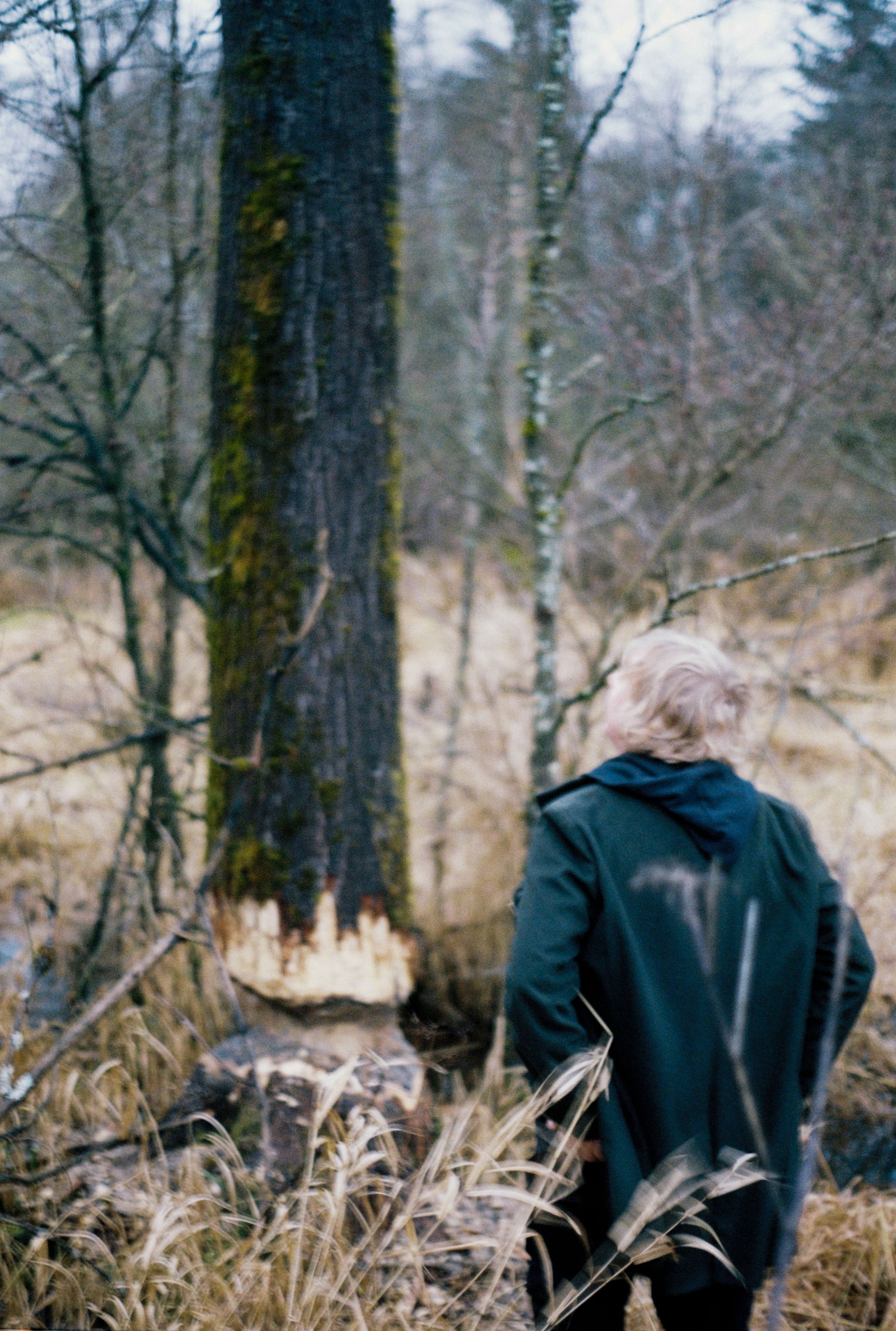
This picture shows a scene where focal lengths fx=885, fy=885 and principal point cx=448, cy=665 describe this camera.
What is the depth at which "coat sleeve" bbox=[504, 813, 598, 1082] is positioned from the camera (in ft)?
5.47

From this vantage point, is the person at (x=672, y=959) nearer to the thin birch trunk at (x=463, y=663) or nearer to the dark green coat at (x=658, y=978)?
the dark green coat at (x=658, y=978)

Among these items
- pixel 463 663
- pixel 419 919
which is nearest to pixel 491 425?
pixel 463 663

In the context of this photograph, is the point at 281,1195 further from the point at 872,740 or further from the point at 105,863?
the point at 872,740

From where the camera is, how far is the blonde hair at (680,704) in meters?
1.74

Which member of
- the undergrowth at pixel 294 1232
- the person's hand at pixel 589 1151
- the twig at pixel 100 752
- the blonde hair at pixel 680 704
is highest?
the blonde hair at pixel 680 704

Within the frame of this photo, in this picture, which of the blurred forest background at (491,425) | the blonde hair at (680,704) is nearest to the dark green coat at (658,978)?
the blonde hair at (680,704)

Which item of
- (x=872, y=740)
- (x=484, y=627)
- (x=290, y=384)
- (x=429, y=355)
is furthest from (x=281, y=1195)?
(x=429, y=355)

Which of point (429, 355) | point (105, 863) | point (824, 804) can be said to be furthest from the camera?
point (429, 355)

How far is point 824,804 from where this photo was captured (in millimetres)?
6250

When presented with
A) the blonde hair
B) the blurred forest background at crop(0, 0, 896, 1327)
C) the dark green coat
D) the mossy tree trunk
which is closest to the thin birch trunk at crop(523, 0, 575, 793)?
the blurred forest background at crop(0, 0, 896, 1327)

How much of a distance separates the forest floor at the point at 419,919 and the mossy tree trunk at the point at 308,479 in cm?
50

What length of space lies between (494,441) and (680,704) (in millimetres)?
5716

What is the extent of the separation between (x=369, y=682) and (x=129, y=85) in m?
2.36

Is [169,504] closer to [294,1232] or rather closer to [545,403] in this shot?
[545,403]
